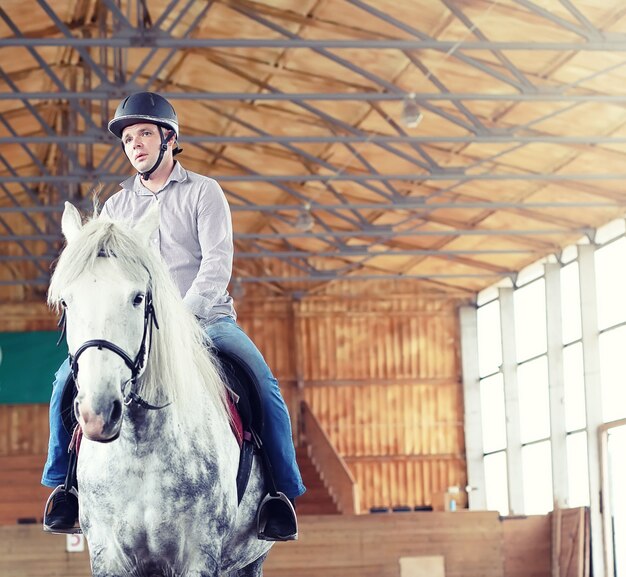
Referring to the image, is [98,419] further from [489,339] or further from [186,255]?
[489,339]

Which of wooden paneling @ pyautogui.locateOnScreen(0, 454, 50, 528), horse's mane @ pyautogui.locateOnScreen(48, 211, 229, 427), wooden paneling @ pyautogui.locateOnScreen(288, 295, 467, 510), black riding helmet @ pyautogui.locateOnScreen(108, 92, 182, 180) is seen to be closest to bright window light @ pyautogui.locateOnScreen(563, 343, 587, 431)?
wooden paneling @ pyautogui.locateOnScreen(288, 295, 467, 510)

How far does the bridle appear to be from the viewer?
3.71m

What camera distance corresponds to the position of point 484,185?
2672cm

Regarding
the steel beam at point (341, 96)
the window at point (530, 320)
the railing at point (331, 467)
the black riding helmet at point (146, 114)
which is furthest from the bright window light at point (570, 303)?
the black riding helmet at point (146, 114)

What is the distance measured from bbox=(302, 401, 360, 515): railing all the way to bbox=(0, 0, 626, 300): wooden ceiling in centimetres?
406

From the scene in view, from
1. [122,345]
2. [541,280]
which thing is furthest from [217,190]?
[541,280]

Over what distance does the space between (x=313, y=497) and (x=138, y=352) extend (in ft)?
90.0

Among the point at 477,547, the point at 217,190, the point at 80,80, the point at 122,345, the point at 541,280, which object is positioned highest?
the point at 80,80

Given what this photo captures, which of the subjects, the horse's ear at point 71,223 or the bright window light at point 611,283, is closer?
the horse's ear at point 71,223

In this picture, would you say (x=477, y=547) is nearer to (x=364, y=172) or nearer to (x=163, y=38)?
(x=364, y=172)

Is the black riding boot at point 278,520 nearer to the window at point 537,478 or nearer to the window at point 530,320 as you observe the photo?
the window at point 537,478

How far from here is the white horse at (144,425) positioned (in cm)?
385

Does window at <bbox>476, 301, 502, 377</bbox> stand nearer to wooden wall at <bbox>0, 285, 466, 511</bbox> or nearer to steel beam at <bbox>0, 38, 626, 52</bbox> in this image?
wooden wall at <bbox>0, 285, 466, 511</bbox>

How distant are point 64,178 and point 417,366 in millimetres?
14370
